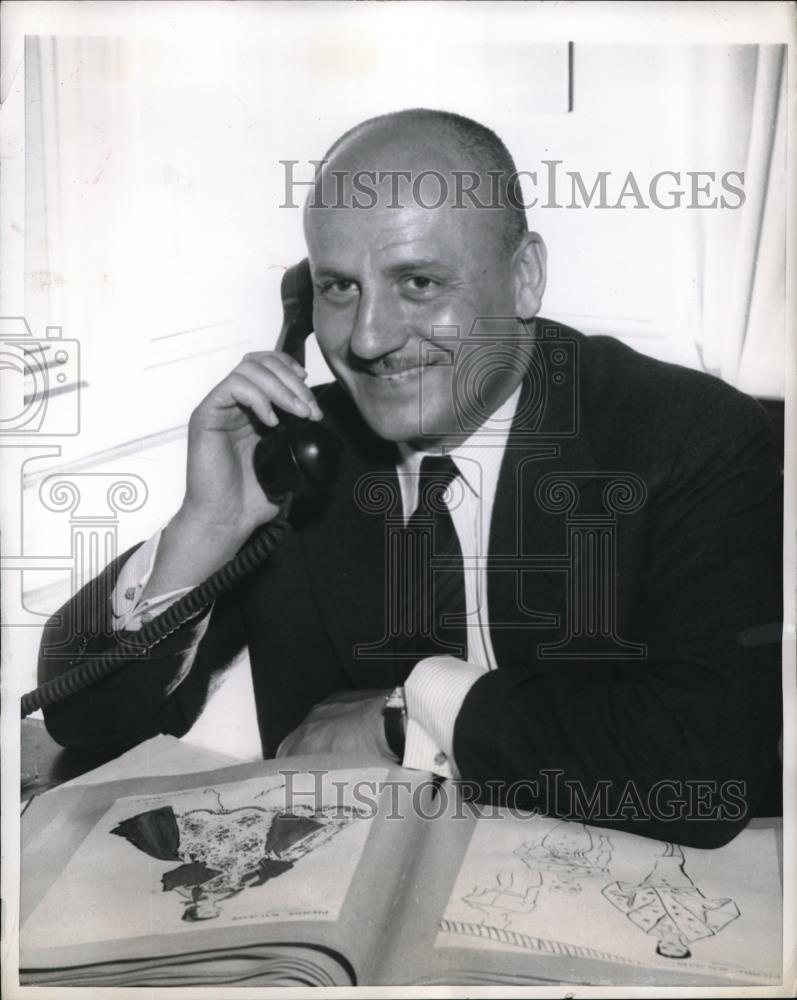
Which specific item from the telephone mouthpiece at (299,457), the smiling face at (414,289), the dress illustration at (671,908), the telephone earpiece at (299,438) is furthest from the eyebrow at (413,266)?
the dress illustration at (671,908)

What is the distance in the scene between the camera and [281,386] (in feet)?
4.22

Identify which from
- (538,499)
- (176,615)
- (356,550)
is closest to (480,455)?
(538,499)

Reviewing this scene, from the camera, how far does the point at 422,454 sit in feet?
4.28

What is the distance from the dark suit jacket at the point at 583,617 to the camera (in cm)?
126

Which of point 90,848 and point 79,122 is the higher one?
point 79,122

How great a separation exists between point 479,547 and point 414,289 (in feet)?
1.13

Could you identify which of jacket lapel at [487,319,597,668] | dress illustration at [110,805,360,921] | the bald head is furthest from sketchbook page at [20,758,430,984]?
the bald head

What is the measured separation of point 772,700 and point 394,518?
55 cm

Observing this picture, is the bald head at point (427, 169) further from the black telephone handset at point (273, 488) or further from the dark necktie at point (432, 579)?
the dark necktie at point (432, 579)

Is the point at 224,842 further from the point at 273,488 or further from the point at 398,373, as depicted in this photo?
the point at 398,373

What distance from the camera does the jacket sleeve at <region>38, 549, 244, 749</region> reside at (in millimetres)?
1321

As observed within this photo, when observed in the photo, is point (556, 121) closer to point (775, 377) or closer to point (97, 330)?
point (775, 377)

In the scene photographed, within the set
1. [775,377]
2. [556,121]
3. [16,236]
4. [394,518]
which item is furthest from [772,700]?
[16,236]

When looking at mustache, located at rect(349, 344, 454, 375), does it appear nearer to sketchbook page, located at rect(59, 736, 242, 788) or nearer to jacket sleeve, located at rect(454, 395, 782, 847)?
jacket sleeve, located at rect(454, 395, 782, 847)
